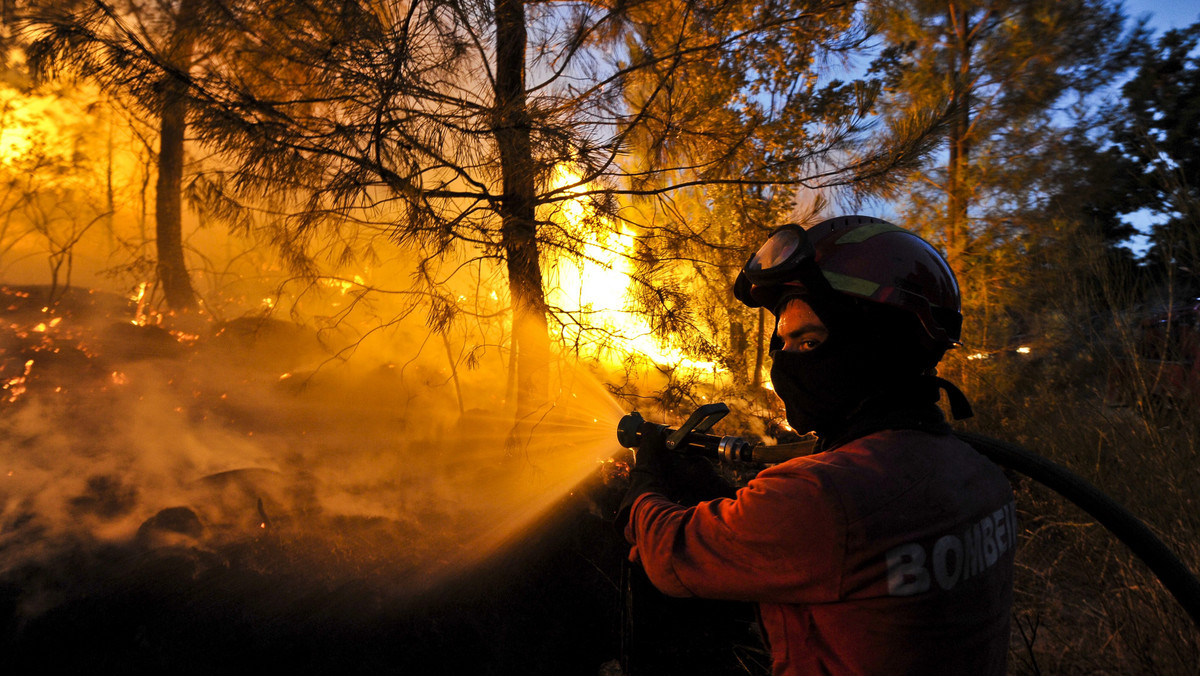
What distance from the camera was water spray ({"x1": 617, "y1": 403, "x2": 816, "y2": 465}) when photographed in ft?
5.76

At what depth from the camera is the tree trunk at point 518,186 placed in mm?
3266

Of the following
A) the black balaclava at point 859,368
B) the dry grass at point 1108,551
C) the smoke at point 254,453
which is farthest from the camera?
the smoke at point 254,453

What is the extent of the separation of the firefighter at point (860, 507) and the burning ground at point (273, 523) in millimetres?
2277

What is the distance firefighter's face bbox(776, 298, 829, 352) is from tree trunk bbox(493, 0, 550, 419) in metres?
2.10

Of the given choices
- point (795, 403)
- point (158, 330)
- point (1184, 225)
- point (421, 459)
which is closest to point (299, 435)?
point (421, 459)

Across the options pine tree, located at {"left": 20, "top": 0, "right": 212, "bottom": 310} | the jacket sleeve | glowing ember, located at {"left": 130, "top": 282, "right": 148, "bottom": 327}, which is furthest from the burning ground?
the jacket sleeve

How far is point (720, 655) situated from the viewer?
3.65 m

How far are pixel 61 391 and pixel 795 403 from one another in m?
6.12

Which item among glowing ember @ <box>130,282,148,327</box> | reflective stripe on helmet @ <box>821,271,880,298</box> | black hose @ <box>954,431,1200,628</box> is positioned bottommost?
black hose @ <box>954,431,1200,628</box>

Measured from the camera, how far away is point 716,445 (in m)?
1.80

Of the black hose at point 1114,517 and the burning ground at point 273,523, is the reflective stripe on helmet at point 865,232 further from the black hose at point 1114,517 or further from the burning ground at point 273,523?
the burning ground at point 273,523

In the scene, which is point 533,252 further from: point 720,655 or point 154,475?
point 154,475

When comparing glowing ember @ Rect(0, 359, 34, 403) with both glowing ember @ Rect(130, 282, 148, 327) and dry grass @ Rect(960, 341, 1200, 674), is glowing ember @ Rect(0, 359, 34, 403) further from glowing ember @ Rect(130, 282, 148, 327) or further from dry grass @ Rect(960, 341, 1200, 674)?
dry grass @ Rect(960, 341, 1200, 674)

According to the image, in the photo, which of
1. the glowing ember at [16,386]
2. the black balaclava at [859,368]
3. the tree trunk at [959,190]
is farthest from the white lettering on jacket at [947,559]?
the tree trunk at [959,190]
